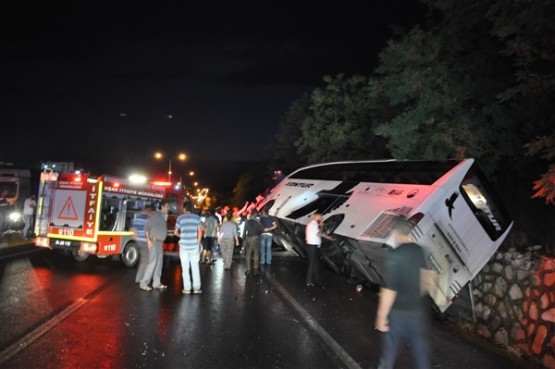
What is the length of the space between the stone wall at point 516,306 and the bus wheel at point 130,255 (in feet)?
25.8

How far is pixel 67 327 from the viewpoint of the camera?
665 centimetres

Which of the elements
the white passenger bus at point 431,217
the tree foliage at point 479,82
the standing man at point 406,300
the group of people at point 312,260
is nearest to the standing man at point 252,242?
the group of people at point 312,260

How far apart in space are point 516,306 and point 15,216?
1961 cm

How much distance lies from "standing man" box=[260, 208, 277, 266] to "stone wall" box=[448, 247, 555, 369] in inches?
233

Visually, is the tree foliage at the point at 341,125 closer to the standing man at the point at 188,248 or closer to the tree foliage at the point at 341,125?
the tree foliage at the point at 341,125

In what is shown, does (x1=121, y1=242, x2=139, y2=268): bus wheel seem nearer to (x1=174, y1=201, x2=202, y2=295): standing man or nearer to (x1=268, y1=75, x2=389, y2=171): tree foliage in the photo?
(x1=174, y1=201, x2=202, y2=295): standing man

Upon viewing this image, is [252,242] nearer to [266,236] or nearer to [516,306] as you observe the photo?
[266,236]

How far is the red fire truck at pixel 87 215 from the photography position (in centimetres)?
1183

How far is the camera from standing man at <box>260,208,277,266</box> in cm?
1336

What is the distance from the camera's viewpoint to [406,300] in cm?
480

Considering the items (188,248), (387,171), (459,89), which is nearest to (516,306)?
(387,171)

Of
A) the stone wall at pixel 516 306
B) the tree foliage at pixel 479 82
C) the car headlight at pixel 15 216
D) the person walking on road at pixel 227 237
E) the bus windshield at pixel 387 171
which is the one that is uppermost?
the tree foliage at pixel 479 82

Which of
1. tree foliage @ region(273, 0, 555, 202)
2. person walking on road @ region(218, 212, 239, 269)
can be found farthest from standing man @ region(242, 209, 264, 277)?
tree foliage @ region(273, 0, 555, 202)

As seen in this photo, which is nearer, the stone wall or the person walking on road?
the stone wall
